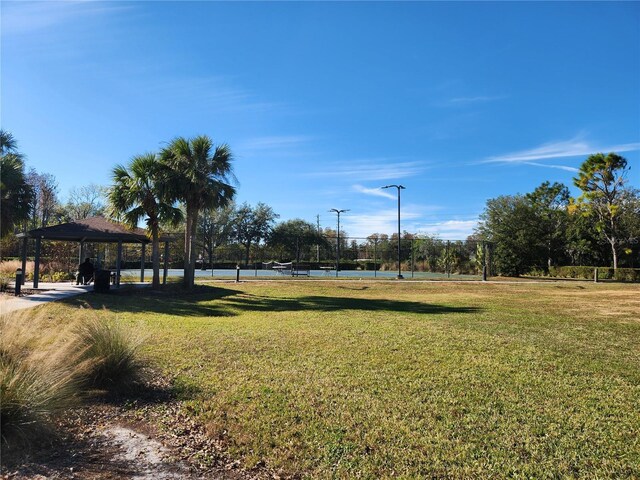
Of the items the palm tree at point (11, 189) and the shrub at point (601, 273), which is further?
the shrub at point (601, 273)

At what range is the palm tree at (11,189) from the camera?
1518 cm

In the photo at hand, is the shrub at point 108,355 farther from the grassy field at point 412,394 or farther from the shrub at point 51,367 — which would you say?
the grassy field at point 412,394

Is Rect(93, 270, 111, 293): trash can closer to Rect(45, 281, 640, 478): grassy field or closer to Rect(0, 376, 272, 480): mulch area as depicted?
Rect(45, 281, 640, 478): grassy field

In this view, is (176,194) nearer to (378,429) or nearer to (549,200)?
(378,429)

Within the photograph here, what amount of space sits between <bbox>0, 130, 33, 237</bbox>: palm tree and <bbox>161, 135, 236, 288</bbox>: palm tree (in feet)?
17.2

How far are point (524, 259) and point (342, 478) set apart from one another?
135 ft

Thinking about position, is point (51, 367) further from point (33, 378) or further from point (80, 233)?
point (80, 233)

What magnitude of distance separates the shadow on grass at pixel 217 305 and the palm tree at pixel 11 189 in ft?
15.4

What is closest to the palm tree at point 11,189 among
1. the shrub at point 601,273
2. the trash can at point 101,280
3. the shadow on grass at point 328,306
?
the trash can at point 101,280

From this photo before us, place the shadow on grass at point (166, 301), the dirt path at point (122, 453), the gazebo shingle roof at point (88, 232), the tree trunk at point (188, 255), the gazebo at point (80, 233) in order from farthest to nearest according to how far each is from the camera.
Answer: the tree trunk at point (188, 255) → the gazebo shingle roof at point (88, 232) → the gazebo at point (80, 233) → the shadow on grass at point (166, 301) → the dirt path at point (122, 453)

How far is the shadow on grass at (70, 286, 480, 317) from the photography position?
1236 centimetres

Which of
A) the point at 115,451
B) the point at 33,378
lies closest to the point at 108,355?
the point at 33,378

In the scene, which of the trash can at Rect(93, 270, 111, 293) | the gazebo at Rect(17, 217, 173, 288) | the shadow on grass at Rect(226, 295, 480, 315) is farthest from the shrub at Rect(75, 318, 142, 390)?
the gazebo at Rect(17, 217, 173, 288)

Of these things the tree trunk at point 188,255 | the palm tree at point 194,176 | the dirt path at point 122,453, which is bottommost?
the dirt path at point 122,453
